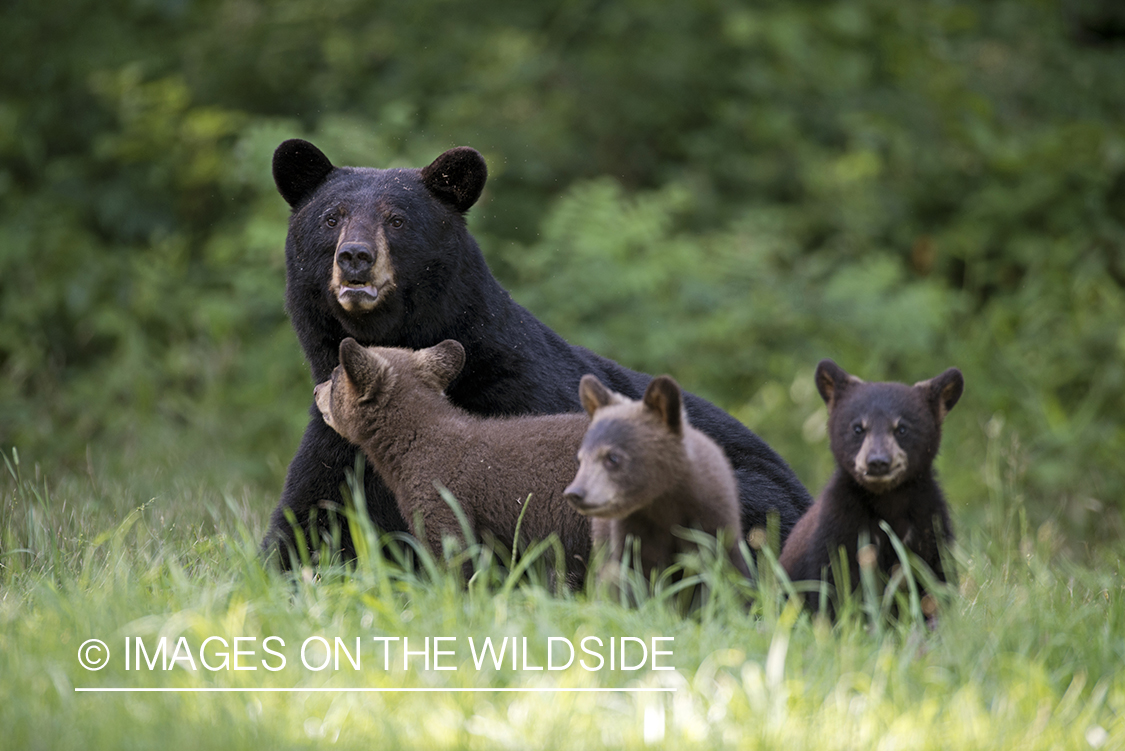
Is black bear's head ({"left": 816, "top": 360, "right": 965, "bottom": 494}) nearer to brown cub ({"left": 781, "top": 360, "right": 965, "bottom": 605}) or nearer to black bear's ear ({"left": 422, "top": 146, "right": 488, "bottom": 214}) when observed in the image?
brown cub ({"left": 781, "top": 360, "right": 965, "bottom": 605})

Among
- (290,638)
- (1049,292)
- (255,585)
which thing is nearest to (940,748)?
(290,638)

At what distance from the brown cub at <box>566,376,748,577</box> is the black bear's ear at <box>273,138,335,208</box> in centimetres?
163

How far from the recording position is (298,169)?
475cm

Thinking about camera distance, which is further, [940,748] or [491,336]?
[491,336]

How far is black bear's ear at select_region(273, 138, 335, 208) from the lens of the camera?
4.68 m

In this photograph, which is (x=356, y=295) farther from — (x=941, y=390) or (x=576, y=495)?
(x=941, y=390)

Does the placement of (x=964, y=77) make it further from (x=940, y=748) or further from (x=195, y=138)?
(x=940, y=748)

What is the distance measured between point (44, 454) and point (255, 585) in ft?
18.6

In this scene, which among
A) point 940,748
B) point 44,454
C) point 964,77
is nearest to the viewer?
point 940,748

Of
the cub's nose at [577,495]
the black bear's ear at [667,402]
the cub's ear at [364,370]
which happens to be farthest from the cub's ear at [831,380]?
the cub's ear at [364,370]

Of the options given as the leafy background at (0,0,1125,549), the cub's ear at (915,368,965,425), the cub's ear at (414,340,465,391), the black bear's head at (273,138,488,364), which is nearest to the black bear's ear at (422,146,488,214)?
the black bear's head at (273,138,488,364)

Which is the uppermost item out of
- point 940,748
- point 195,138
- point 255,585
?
point 195,138

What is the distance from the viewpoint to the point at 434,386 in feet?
14.0

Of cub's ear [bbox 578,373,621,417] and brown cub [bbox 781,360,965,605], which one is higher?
cub's ear [bbox 578,373,621,417]
